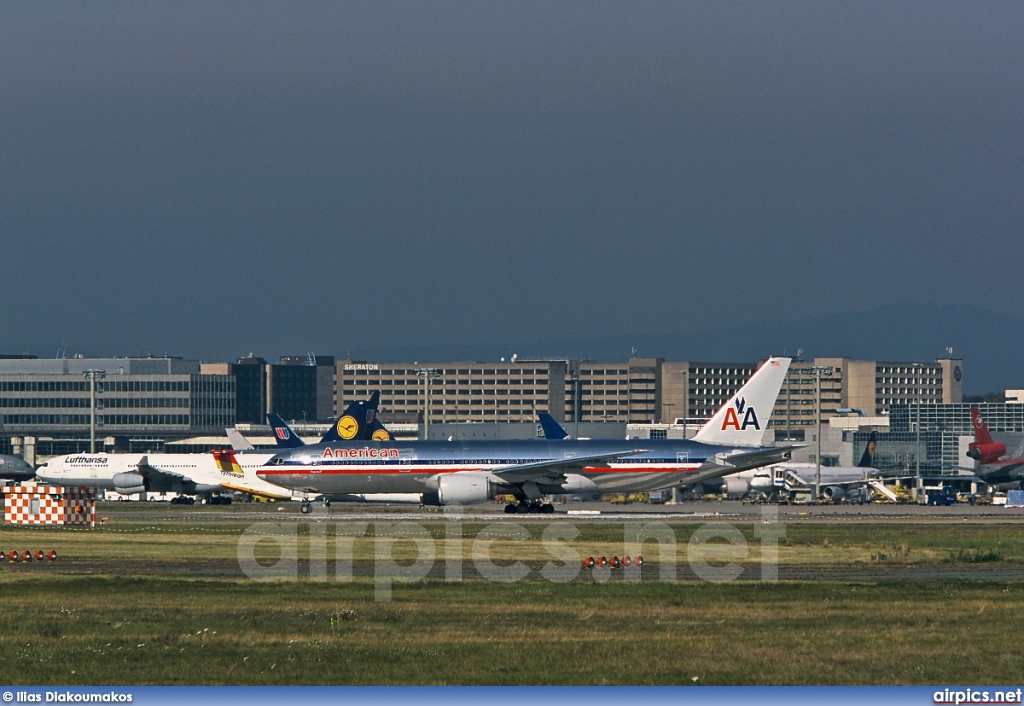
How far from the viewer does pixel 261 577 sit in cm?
3616

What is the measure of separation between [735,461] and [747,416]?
5.52 meters

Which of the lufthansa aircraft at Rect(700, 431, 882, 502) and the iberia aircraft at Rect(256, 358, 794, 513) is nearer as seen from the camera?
the iberia aircraft at Rect(256, 358, 794, 513)

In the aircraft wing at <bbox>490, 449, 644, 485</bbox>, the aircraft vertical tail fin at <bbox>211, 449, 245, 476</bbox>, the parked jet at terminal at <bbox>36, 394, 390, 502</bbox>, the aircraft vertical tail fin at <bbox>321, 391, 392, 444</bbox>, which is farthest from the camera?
the aircraft vertical tail fin at <bbox>321, 391, 392, 444</bbox>

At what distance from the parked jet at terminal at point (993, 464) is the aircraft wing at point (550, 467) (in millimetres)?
69501

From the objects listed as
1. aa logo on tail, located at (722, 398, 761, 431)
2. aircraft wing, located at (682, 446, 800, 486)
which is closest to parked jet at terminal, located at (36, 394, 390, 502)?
aircraft wing, located at (682, 446, 800, 486)

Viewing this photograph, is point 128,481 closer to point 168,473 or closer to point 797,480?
point 168,473

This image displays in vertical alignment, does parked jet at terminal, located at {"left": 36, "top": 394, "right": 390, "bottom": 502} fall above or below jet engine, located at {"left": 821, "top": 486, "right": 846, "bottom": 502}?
above

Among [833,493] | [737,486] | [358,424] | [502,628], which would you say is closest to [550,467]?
[737,486]

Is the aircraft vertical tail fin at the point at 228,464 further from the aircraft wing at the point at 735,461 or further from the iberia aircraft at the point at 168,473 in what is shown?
the aircraft wing at the point at 735,461

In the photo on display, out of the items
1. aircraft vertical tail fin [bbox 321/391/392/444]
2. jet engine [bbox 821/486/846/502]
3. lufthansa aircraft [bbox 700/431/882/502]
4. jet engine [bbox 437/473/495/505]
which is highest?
aircraft vertical tail fin [bbox 321/391/392/444]

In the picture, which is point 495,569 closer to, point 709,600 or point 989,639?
point 709,600

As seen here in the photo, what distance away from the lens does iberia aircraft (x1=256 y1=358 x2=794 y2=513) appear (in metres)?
78.3

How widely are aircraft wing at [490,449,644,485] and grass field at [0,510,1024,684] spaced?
36087 millimetres

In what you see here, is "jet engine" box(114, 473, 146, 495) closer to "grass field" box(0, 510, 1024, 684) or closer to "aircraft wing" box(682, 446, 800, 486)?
"aircraft wing" box(682, 446, 800, 486)
